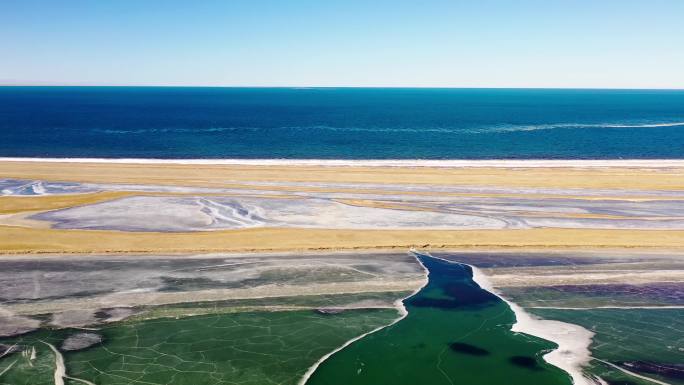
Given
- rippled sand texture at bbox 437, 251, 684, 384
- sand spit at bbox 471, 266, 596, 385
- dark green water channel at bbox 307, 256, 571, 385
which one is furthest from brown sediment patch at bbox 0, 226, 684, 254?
sand spit at bbox 471, 266, 596, 385

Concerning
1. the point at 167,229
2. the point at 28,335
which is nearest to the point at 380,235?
the point at 167,229

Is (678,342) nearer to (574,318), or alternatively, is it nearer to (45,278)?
(574,318)

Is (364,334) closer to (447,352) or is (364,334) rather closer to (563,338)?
(447,352)

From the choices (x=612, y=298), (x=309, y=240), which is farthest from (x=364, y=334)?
(x=309, y=240)

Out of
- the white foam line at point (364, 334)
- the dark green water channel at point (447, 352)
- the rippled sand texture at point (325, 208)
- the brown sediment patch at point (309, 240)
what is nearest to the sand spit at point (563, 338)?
the dark green water channel at point (447, 352)

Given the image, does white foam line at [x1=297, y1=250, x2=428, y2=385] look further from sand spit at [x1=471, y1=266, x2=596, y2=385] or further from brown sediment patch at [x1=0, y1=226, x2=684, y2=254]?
brown sediment patch at [x1=0, y1=226, x2=684, y2=254]

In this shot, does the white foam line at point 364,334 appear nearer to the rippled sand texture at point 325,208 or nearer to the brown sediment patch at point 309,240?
the brown sediment patch at point 309,240
